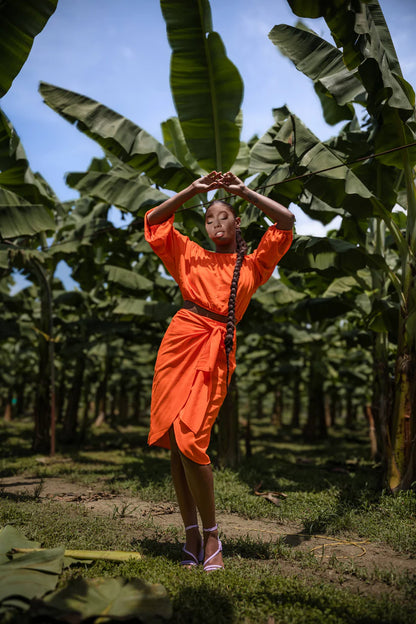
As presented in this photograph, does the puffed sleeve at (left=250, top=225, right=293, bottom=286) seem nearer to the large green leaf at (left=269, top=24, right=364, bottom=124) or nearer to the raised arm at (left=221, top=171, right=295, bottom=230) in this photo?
the raised arm at (left=221, top=171, right=295, bottom=230)

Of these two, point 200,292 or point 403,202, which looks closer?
point 200,292

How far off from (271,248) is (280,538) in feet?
7.20

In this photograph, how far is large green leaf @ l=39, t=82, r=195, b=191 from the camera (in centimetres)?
580

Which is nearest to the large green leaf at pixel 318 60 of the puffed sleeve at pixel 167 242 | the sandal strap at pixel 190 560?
the puffed sleeve at pixel 167 242

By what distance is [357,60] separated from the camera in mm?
4426

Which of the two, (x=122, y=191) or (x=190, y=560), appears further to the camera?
(x=122, y=191)

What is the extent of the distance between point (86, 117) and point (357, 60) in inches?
133

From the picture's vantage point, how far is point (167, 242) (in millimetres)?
3180

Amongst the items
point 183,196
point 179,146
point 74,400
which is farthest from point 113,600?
point 74,400

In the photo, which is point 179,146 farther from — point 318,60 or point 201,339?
point 201,339

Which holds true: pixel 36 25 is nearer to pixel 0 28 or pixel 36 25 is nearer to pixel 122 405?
pixel 0 28

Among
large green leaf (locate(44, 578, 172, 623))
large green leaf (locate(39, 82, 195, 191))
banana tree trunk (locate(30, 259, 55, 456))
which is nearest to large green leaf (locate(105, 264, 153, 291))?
banana tree trunk (locate(30, 259, 55, 456))

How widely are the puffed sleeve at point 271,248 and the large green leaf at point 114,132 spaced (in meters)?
3.21

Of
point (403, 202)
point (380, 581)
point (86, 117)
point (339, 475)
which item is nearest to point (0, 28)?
point (86, 117)
